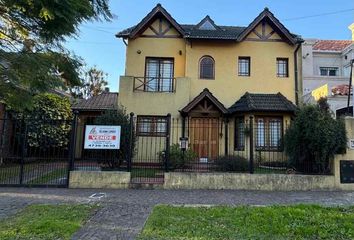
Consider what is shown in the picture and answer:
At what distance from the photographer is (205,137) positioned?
16906mm

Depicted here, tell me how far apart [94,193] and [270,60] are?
1283 cm

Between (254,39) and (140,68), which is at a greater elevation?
(254,39)

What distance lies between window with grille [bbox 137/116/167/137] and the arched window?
11.6 ft

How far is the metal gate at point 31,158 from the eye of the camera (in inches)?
424

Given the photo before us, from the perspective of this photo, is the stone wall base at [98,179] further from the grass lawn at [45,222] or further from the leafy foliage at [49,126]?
the leafy foliage at [49,126]

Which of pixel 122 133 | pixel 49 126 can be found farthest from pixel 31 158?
pixel 49 126

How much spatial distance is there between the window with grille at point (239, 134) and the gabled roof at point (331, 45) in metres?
13.7

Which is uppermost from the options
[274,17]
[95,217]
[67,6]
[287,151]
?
[274,17]

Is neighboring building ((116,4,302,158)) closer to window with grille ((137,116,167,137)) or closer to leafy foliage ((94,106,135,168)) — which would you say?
window with grille ((137,116,167,137))

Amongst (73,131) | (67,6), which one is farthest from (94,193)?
(67,6)

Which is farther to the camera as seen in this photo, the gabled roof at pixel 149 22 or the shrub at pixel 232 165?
the gabled roof at pixel 149 22

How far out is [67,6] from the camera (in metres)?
5.61

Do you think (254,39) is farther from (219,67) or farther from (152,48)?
(152,48)

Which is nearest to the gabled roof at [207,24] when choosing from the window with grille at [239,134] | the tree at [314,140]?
the window with grille at [239,134]
